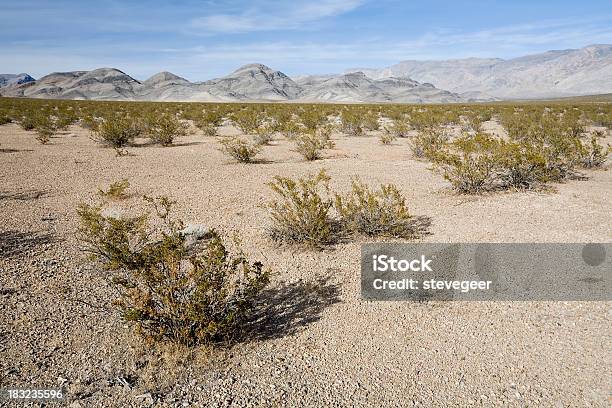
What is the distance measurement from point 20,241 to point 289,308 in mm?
4807

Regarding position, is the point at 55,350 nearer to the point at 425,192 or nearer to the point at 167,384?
the point at 167,384

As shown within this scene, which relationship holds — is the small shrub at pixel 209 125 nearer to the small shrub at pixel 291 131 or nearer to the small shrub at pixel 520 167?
the small shrub at pixel 291 131

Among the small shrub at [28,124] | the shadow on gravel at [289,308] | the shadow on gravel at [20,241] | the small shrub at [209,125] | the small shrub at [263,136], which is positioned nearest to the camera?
the shadow on gravel at [289,308]

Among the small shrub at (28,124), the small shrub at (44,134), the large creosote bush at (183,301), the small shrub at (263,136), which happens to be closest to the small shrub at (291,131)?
the small shrub at (263,136)

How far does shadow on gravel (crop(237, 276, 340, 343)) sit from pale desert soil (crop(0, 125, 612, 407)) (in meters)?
0.02

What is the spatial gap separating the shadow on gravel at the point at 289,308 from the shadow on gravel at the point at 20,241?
400 cm

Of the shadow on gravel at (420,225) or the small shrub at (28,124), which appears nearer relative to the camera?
the shadow on gravel at (420,225)

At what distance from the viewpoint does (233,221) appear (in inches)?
334

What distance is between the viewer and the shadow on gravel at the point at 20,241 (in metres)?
6.68

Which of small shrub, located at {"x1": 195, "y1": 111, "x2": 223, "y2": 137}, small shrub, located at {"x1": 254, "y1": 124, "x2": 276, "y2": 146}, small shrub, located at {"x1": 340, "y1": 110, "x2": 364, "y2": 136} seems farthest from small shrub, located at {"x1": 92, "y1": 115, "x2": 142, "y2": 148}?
small shrub, located at {"x1": 340, "y1": 110, "x2": 364, "y2": 136}

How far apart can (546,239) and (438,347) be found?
11.9 ft

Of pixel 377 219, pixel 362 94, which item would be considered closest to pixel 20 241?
pixel 377 219

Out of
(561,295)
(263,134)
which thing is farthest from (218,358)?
(263,134)

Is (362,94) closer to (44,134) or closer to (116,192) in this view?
(44,134)
